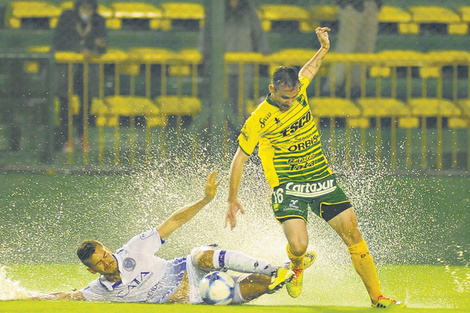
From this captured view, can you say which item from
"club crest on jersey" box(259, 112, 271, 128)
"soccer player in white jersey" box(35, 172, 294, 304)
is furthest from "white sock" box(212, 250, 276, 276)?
"club crest on jersey" box(259, 112, 271, 128)

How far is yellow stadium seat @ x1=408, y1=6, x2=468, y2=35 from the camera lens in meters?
12.8

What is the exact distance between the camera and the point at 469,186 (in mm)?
9367

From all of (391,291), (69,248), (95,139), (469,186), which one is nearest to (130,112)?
(95,139)

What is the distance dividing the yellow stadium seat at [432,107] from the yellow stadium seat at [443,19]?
73.6 inches

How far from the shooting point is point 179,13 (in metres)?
12.7

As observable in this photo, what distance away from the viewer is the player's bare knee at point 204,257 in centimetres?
607

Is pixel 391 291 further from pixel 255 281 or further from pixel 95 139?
pixel 95 139

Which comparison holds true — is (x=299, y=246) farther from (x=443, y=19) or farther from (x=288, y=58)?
(x=443, y=19)

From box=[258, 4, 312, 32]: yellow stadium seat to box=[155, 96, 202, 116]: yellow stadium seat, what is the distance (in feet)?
7.62

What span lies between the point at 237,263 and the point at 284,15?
726cm

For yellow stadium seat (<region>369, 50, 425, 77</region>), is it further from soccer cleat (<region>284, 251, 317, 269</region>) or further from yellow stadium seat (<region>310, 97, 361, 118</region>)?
soccer cleat (<region>284, 251, 317, 269</region>)

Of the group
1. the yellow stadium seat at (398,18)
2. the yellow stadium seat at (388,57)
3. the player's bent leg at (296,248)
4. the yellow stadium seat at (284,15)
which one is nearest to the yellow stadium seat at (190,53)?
the yellow stadium seat at (284,15)

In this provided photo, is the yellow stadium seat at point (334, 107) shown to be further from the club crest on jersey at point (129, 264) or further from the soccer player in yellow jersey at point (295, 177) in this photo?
the club crest on jersey at point (129, 264)

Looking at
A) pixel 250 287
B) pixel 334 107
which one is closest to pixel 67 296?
pixel 250 287
